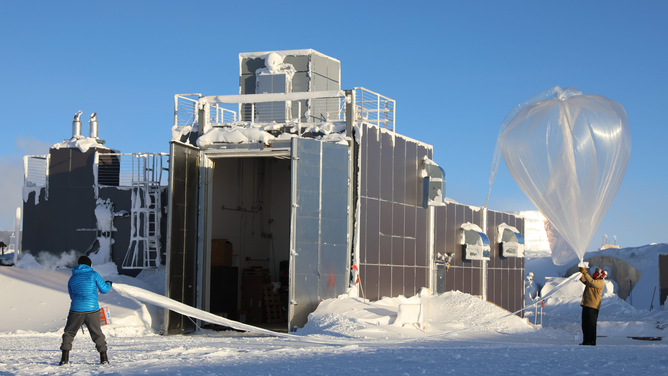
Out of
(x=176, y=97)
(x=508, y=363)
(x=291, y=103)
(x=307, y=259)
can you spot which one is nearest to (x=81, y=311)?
(x=508, y=363)

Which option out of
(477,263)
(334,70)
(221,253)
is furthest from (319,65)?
(477,263)

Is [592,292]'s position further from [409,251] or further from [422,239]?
[422,239]

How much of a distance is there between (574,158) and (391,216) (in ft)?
23.2

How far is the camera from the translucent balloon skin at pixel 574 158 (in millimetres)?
13664

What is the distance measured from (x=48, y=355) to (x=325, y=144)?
9.16 meters

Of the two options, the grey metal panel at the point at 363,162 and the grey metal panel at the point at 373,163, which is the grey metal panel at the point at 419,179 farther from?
the grey metal panel at the point at 363,162

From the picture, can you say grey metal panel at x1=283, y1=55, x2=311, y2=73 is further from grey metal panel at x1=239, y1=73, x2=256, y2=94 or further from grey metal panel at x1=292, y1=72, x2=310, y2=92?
grey metal panel at x1=239, y1=73, x2=256, y2=94

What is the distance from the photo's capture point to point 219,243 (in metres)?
21.5

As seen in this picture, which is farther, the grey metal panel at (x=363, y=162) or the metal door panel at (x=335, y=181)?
the grey metal panel at (x=363, y=162)

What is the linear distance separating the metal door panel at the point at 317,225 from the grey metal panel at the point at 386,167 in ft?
5.53

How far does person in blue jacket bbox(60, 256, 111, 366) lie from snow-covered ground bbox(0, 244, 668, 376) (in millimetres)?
390

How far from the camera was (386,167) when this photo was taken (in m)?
19.5

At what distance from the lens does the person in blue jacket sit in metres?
9.14

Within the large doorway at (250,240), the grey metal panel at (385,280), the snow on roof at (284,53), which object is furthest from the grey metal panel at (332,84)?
the grey metal panel at (385,280)
